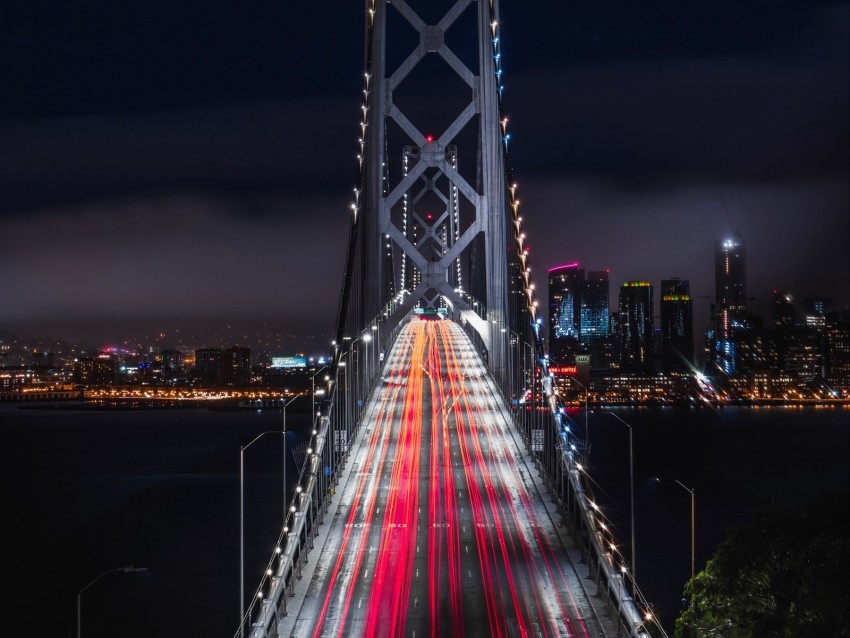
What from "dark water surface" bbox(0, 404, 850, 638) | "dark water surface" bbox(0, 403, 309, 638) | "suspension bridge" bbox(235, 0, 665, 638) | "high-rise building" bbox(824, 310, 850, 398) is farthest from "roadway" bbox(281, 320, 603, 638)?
"high-rise building" bbox(824, 310, 850, 398)

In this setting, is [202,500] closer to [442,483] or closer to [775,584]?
[442,483]

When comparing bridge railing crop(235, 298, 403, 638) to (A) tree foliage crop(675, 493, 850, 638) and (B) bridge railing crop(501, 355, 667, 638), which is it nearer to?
(B) bridge railing crop(501, 355, 667, 638)

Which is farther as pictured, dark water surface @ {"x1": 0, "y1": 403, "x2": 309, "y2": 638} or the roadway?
dark water surface @ {"x1": 0, "y1": 403, "x2": 309, "y2": 638}

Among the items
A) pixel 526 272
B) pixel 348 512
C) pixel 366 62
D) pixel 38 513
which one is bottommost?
pixel 38 513

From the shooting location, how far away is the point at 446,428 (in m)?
38.1

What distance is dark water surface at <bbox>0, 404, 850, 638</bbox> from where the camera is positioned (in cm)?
3750

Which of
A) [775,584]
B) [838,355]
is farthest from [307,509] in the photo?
[838,355]

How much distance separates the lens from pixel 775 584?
1628 centimetres

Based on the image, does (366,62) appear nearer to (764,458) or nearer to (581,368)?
(764,458)

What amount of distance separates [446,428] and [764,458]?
5275 centimetres

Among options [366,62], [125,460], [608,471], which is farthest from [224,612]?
[125,460]

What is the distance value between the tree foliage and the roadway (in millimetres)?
2449

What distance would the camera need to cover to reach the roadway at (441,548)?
15.7 meters

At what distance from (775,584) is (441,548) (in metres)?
7.31
